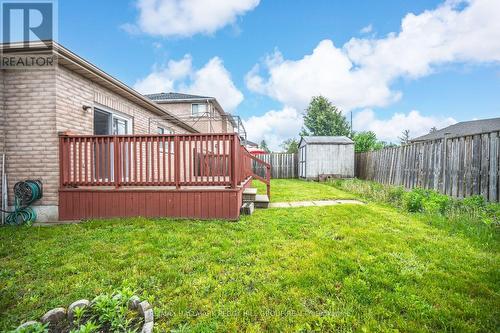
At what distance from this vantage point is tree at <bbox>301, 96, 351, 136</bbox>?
34.0 m

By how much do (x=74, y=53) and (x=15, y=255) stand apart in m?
3.75

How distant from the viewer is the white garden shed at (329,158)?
14016 mm

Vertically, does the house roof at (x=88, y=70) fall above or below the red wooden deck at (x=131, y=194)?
above

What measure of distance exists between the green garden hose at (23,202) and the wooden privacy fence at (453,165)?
931 cm

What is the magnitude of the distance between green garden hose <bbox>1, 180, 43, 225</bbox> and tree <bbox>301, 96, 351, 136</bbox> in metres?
33.5

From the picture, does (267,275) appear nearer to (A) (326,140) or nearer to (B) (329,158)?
(B) (329,158)

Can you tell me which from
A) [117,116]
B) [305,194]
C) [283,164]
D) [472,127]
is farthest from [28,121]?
[472,127]

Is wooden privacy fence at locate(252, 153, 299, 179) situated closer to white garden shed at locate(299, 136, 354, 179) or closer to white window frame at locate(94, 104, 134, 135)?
white garden shed at locate(299, 136, 354, 179)

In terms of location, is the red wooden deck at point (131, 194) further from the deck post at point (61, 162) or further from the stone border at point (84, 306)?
the stone border at point (84, 306)

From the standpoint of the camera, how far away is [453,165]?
5969 millimetres

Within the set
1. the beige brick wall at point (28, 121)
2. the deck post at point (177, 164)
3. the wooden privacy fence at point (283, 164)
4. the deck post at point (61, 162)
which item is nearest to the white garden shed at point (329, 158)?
the wooden privacy fence at point (283, 164)

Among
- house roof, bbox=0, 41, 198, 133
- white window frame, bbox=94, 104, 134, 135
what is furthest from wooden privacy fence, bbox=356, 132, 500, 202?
white window frame, bbox=94, 104, 134, 135

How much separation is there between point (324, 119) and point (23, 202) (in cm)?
3415

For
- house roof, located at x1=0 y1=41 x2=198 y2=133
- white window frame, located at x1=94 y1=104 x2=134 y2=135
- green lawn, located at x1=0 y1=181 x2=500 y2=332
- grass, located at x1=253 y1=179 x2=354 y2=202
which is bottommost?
green lawn, located at x1=0 y1=181 x2=500 y2=332
